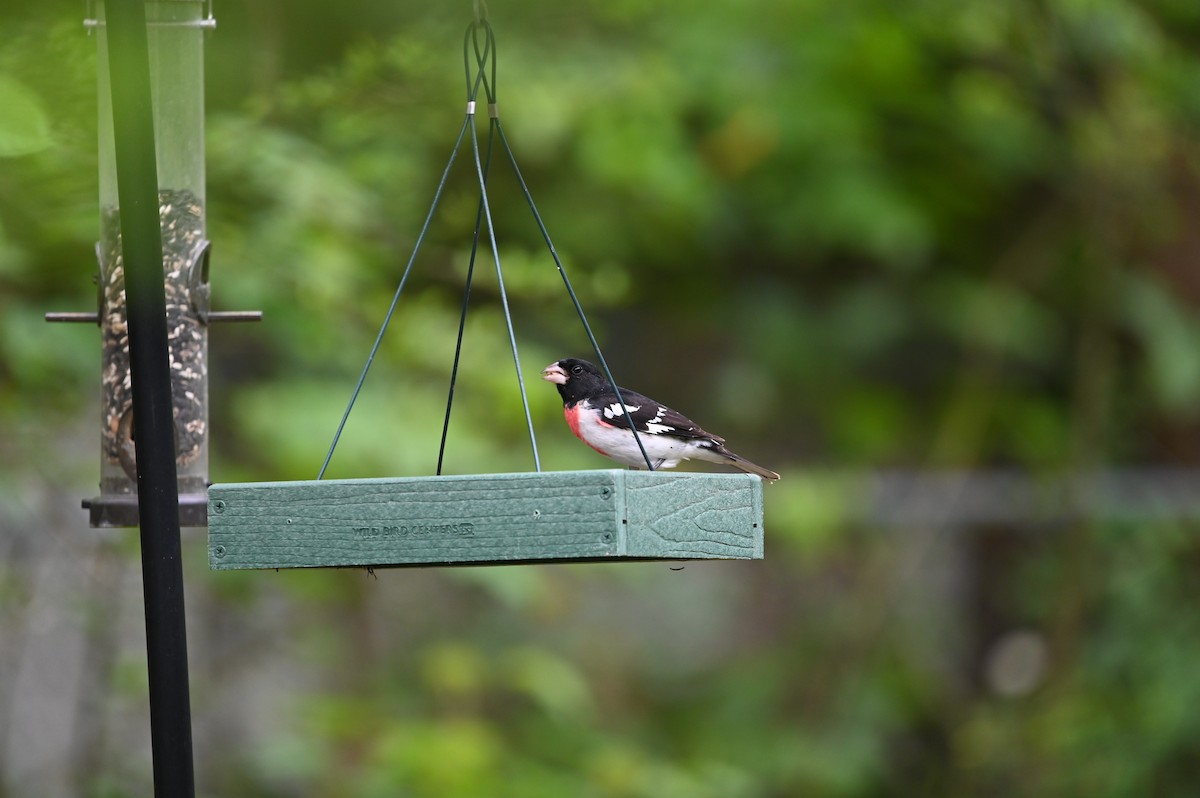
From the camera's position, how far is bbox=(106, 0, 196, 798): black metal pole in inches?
95.4

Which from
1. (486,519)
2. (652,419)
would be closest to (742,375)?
(652,419)

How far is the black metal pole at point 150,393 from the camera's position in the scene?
95.4 inches

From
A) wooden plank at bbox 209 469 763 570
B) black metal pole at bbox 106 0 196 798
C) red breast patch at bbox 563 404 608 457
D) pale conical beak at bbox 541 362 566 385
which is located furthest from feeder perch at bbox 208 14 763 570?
pale conical beak at bbox 541 362 566 385

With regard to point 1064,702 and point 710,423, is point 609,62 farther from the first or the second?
point 1064,702

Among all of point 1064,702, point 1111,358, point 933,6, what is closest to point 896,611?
point 1064,702

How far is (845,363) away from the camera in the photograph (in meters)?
8.58

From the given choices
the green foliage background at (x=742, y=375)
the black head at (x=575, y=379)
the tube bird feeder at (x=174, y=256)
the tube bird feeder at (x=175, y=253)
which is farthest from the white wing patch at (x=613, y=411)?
the green foliage background at (x=742, y=375)

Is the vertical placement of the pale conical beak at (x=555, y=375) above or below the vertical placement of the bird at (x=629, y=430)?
above

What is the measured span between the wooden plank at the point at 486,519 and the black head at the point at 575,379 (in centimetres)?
71

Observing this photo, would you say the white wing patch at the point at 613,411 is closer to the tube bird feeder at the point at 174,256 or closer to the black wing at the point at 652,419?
the black wing at the point at 652,419

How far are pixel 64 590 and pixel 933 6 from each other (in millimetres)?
4971

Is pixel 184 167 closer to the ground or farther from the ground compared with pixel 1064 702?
farther from the ground

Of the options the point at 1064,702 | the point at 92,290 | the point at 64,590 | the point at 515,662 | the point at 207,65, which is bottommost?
the point at 1064,702

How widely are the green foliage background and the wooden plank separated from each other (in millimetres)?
2310
